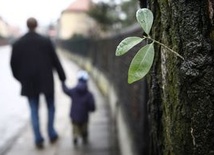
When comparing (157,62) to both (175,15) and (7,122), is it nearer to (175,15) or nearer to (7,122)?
(175,15)

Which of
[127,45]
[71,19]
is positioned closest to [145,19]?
[127,45]

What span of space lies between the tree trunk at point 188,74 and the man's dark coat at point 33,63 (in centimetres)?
609

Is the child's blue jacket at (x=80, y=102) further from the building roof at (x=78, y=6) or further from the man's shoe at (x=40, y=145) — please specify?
the building roof at (x=78, y=6)

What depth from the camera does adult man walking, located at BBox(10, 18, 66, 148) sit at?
7.54m

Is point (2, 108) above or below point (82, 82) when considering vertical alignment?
below

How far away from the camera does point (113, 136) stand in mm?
8586

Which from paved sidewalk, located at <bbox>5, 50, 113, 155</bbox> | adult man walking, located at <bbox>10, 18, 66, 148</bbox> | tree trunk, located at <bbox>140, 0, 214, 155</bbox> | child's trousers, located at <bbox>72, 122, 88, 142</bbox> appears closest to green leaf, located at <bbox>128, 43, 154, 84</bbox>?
tree trunk, located at <bbox>140, 0, 214, 155</bbox>

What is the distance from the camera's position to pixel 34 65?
7.68 metres

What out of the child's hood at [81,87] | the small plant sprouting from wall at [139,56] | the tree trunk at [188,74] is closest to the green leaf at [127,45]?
the small plant sprouting from wall at [139,56]

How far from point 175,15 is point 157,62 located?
0.31 m

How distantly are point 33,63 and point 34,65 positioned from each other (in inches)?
1.4

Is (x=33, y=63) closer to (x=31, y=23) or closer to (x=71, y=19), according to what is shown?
(x=31, y=23)

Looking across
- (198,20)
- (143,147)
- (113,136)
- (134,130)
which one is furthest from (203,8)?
(113,136)

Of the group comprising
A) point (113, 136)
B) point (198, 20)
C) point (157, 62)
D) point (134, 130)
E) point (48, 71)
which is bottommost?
point (113, 136)
